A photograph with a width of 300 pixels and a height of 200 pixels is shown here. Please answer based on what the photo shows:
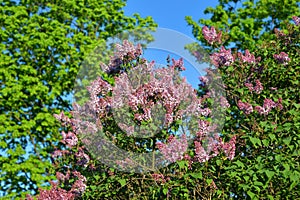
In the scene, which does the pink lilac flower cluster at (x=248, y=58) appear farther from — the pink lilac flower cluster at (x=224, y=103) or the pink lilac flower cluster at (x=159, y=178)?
the pink lilac flower cluster at (x=159, y=178)

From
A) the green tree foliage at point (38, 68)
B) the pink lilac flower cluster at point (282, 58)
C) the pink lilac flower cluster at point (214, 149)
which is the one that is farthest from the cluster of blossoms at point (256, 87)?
the green tree foliage at point (38, 68)

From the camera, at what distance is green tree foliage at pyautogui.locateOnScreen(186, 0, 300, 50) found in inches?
655

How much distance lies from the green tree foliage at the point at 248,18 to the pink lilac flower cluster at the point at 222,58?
10.6 metres

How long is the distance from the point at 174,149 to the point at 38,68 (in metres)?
10.9

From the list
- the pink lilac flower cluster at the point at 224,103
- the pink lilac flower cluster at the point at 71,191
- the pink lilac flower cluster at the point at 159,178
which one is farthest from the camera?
the pink lilac flower cluster at the point at 224,103

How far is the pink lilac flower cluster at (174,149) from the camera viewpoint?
4.75 meters

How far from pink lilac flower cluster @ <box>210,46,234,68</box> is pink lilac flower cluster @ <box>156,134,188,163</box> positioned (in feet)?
4.70

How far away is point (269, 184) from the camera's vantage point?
497 centimetres

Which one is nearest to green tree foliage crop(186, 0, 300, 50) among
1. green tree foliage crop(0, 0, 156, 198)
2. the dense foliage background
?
green tree foliage crop(0, 0, 156, 198)

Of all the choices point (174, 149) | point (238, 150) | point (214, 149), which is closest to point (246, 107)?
point (238, 150)

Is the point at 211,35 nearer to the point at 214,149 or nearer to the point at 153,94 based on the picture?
the point at 153,94

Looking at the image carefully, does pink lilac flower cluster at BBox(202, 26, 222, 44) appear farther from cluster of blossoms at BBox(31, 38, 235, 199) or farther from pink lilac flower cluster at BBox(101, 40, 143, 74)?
pink lilac flower cluster at BBox(101, 40, 143, 74)

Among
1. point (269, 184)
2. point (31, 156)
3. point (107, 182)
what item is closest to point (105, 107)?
point (107, 182)

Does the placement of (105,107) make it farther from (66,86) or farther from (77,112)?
(66,86)
